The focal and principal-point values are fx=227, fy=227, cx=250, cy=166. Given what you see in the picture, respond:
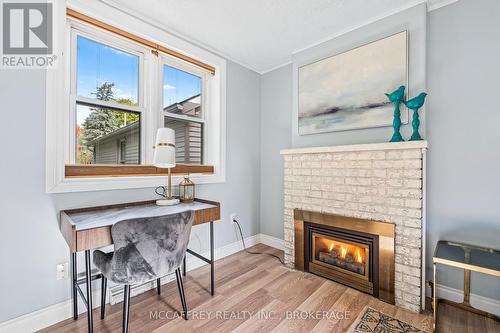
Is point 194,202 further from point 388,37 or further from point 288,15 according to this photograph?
point 388,37

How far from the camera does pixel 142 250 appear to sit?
1.44 metres

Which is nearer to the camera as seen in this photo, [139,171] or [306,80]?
[139,171]

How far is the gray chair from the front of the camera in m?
1.39

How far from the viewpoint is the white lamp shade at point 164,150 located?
200cm

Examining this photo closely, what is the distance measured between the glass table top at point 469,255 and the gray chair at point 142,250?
1.85 metres

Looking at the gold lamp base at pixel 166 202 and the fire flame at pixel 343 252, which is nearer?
the gold lamp base at pixel 166 202

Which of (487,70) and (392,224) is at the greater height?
(487,70)

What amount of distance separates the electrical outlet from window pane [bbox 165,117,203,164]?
53.8 inches

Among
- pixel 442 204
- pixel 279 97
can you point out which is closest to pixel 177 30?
pixel 279 97

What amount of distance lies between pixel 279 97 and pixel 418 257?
2.40 metres

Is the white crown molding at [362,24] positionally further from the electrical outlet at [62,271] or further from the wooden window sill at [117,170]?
the electrical outlet at [62,271]

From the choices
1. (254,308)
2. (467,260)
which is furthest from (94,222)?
(467,260)

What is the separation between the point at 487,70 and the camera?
177 centimetres

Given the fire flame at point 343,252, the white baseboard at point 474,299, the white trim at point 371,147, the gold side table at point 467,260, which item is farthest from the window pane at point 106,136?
the white baseboard at point 474,299
